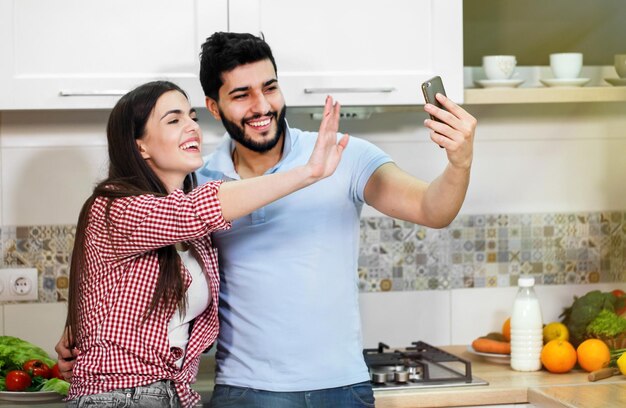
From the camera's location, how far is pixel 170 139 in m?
1.95

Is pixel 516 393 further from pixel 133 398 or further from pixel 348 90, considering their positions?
pixel 133 398

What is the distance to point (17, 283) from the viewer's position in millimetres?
2674

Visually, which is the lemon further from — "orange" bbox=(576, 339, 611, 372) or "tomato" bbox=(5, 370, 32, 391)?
"tomato" bbox=(5, 370, 32, 391)

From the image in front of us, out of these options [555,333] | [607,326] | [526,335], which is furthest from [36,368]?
[607,326]

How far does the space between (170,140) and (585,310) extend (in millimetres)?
1300

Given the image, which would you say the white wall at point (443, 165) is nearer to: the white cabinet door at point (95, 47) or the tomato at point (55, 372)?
the white cabinet door at point (95, 47)

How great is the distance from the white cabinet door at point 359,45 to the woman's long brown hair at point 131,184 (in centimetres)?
46

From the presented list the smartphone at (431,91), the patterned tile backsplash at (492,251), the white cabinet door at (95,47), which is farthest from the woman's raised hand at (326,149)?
the patterned tile backsplash at (492,251)

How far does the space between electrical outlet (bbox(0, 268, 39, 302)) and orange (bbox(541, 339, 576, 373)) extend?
144 cm

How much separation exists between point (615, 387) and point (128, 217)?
1281mm

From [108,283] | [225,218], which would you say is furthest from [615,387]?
[108,283]

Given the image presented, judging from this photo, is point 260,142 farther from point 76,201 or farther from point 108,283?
point 76,201

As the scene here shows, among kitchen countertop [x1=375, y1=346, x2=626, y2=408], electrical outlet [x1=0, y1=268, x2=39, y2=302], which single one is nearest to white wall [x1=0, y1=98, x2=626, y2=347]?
electrical outlet [x1=0, y1=268, x2=39, y2=302]

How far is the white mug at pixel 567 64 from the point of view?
2.62m
